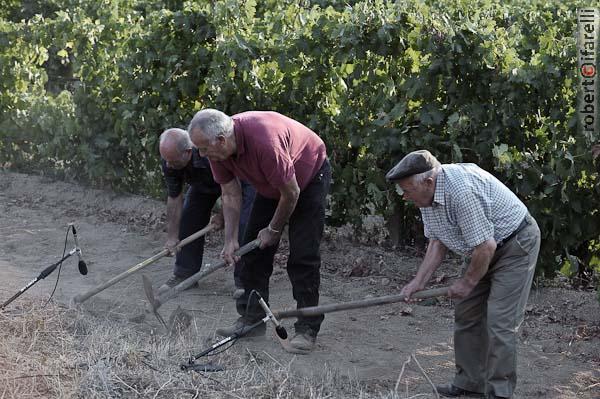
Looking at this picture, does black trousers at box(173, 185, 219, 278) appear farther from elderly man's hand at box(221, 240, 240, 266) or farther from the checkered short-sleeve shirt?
the checkered short-sleeve shirt

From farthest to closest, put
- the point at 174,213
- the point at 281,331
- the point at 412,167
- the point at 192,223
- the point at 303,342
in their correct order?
1. the point at 192,223
2. the point at 174,213
3. the point at 303,342
4. the point at 281,331
5. the point at 412,167

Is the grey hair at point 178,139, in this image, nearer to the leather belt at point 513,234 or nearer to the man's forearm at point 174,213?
the man's forearm at point 174,213

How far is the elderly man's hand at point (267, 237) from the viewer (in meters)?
6.74

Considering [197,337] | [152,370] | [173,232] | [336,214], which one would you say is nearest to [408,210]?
[336,214]

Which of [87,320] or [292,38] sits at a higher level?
[292,38]

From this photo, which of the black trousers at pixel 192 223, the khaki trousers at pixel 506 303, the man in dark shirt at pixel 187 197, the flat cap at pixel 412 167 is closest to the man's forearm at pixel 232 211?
the man in dark shirt at pixel 187 197

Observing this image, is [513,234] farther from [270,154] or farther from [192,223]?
[192,223]

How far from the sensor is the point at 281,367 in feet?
21.1

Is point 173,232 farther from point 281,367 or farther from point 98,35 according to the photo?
point 98,35

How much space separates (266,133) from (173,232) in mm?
1984

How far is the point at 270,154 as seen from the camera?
6355 mm

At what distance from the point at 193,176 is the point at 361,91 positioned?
66.2 inches

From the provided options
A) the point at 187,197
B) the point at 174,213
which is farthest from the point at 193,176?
the point at 187,197

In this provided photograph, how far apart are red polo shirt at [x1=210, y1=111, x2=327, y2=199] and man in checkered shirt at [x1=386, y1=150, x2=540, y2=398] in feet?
3.33
